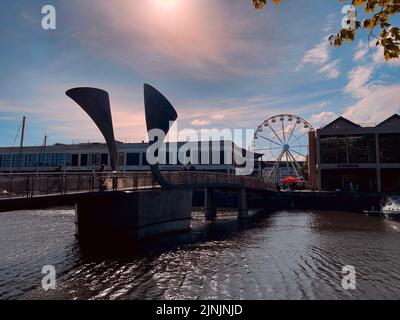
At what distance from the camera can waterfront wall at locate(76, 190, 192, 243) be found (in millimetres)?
24703

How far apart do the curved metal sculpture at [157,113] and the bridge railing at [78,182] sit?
1.77 m

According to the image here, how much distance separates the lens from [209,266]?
1741cm

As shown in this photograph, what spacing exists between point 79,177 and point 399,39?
19.7 m

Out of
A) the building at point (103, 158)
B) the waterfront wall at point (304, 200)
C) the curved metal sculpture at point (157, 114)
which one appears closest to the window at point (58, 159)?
the building at point (103, 158)

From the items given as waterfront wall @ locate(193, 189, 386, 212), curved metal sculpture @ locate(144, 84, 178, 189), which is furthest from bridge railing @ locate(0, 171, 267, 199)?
waterfront wall @ locate(193, 189, 386, 212)

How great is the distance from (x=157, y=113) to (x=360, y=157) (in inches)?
2033

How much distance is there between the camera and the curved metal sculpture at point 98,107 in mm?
28188

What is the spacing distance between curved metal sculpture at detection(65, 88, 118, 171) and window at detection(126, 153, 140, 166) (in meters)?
54.5

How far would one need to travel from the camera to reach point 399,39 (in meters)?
5.76

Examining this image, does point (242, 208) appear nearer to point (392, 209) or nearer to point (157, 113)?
point (392, 209)

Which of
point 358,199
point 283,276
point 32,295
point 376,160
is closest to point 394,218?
point 358,199

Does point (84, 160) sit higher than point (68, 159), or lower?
lower

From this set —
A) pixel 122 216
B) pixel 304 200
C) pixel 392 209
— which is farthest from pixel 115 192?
pixel 304 200
